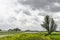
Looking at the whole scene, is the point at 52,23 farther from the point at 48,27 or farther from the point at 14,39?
the point at 14,39

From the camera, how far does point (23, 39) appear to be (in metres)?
44.9

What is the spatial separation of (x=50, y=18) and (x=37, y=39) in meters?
43.1

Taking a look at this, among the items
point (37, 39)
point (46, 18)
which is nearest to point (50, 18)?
point (46, 18)

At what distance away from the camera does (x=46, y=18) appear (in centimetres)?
8594

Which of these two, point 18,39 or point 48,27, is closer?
point 18,39

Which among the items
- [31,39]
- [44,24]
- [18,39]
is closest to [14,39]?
[18,39]

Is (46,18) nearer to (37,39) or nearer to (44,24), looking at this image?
(44,24)

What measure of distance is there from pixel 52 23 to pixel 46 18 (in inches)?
153

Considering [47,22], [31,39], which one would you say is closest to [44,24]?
[47,22]

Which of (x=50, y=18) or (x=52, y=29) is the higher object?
(x=50, y=18)

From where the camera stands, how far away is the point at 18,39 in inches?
1769

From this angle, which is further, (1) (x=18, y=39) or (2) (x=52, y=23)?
(2) (x=52, y=23)

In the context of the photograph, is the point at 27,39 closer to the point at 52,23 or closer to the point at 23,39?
the point at 23,39

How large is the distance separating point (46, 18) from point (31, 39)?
42365 mm
